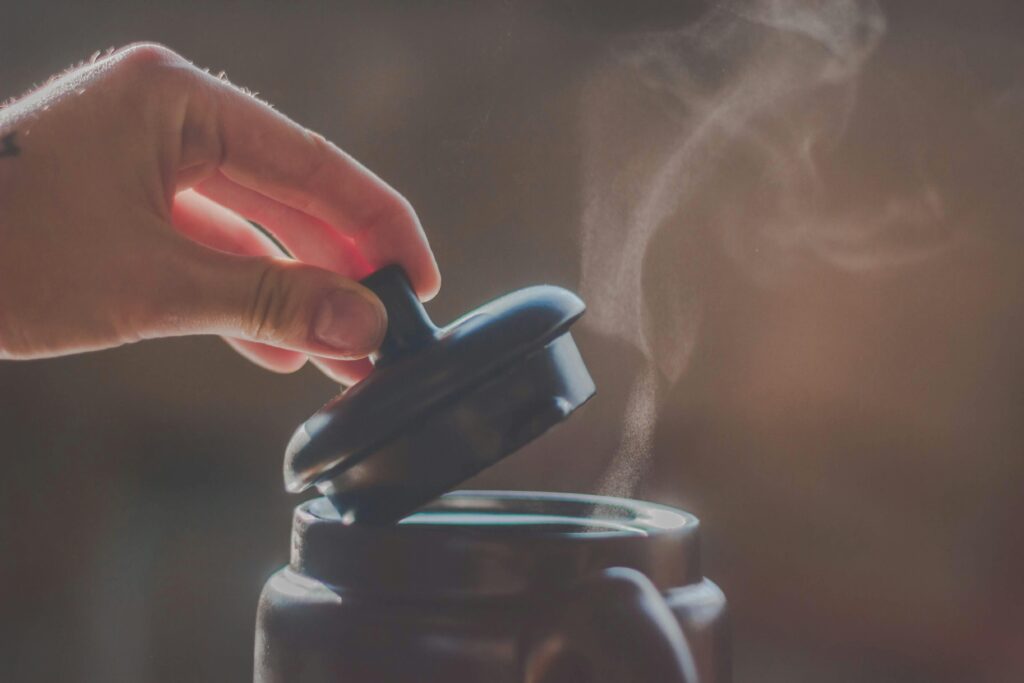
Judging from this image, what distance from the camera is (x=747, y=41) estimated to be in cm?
88

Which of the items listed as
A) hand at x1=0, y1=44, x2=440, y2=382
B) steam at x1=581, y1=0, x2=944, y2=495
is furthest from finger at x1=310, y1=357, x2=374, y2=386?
steam at x1=581, y1=0, x2=944, y2=495

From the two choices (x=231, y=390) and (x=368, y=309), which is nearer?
(x=368, y=309)

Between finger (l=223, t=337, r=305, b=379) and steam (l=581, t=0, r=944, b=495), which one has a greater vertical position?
→ steam (l=581, t=0, r=944, b=495)

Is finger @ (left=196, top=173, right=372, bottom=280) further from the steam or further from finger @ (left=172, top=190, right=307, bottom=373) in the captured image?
the steam

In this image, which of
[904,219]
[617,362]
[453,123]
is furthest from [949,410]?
[453,123]

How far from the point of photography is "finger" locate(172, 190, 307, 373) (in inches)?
27.0

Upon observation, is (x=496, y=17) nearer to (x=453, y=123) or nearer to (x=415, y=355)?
(x=453, y=123)

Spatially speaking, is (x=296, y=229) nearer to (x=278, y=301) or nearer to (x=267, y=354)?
(x=267, y=354)

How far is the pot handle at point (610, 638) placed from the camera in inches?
15.1

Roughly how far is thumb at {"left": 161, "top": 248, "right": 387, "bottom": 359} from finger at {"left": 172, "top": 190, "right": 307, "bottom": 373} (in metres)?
0.18

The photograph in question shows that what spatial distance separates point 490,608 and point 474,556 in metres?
0.02

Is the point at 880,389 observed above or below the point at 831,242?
below

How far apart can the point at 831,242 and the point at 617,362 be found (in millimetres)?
225

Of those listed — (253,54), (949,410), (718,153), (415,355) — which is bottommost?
(949,410)
